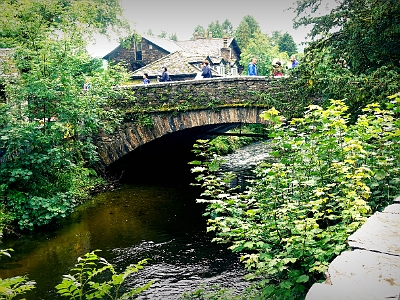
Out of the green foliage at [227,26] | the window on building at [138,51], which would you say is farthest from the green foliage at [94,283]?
the green foliage at [227,26]

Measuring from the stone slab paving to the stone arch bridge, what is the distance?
30.3 ft

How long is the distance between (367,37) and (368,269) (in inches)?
279

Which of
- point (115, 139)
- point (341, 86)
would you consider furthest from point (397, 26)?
point (115, 139)

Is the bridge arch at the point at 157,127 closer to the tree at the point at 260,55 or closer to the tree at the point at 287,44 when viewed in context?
the tree at the point at 260,55

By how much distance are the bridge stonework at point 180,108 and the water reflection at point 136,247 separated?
2021 mm

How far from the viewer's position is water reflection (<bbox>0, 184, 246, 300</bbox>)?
611 centimetres

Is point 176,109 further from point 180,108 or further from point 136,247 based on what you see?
point 136,247

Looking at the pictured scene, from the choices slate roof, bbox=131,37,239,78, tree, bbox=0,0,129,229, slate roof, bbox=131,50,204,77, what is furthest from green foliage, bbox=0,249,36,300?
slate roof, bbox=131,50,204,77

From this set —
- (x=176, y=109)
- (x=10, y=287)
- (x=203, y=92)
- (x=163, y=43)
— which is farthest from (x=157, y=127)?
(x=163, y=43)

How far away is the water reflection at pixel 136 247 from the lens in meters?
6.11

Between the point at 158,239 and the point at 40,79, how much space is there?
173 inches

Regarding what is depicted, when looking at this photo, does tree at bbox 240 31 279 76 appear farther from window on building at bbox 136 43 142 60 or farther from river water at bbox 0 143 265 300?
river water at bbox 0 143 265 300

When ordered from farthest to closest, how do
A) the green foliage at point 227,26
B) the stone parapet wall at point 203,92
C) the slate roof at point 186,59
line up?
the green foliage at point 227,26, the slate roof at point 186,59, the stone parapet wall at point 203,92

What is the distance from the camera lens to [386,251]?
6.81 ft
